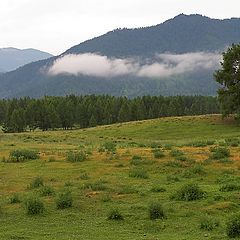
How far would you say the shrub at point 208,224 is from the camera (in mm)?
17519

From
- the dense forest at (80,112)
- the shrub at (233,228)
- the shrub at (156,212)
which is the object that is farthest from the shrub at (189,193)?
the dense forest at (80,112)

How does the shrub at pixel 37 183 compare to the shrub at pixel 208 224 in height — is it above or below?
above

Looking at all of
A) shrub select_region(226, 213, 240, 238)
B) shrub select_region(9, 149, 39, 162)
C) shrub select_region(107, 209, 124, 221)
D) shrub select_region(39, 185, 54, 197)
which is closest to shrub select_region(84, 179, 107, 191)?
shrub select_region(39, 185, 54, 197)

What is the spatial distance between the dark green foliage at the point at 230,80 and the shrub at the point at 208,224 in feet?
201

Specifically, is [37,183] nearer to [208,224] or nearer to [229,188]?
[229,188]

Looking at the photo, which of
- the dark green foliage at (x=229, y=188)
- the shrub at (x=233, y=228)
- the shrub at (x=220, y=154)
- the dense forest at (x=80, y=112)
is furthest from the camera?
the dense forest at (x=80, y=112)

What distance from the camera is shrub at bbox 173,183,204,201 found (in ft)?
73.7

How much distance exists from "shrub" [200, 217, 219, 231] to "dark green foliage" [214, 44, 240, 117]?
61373 millimetres

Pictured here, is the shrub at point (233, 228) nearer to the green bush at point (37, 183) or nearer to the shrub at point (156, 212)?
the shrub at point (156, 212)

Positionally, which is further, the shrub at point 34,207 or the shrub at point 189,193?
the shrub at point 189,193

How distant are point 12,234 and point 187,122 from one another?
7126 centimetres

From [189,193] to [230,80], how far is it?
5919 centimetres

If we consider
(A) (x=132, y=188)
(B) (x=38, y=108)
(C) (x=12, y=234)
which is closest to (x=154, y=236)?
(C) (x=12, y=234)

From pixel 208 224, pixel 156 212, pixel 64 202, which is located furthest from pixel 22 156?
pixel 208 224
